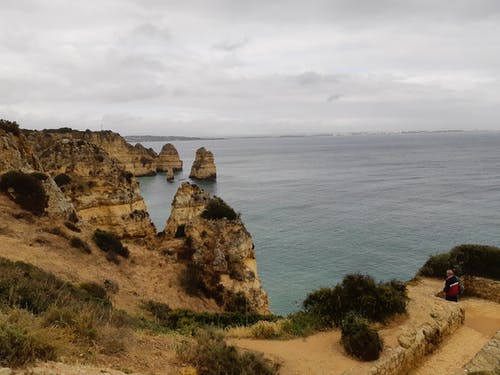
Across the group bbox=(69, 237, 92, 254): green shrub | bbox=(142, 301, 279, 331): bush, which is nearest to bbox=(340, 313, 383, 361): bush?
bbox=(142, 301, 279, 331): bush

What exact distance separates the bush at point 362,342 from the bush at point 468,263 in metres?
10.3

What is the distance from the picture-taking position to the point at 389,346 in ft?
35.7

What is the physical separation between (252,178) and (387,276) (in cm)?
6255

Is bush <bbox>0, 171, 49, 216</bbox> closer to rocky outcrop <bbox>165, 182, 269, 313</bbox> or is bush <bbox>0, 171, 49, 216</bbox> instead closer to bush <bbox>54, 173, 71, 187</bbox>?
bush <bbox>54, 173, 71, 187</bbox>

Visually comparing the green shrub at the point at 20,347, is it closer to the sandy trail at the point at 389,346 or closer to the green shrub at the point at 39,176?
the sandy trail at the point at 389,346

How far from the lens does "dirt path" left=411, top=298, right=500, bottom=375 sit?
11.1m

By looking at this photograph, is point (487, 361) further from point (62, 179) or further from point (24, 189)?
point (62, 179)

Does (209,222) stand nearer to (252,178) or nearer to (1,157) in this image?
(1,157)

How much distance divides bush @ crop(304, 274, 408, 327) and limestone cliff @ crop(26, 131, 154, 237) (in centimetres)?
1827

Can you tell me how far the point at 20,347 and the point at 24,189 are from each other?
17525 millimetres

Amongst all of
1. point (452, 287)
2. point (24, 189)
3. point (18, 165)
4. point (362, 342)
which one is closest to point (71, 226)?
point (24, 189)

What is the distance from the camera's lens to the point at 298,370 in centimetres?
966

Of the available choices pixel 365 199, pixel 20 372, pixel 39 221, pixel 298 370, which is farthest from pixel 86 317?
pixel 365 199

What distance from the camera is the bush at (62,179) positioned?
26.9 metres
